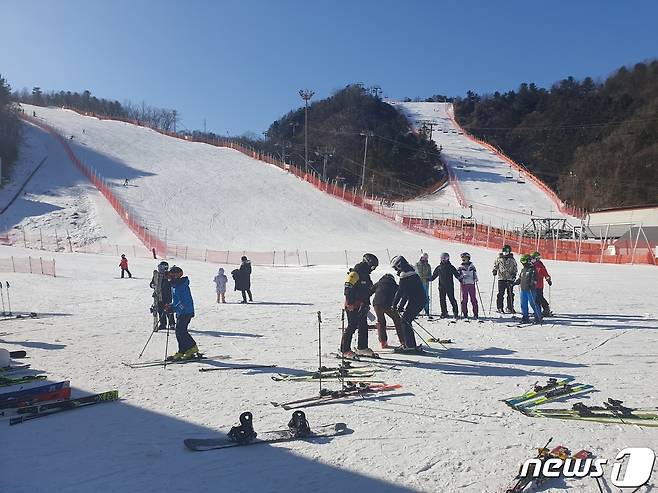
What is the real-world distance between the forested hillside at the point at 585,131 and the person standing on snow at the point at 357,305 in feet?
199

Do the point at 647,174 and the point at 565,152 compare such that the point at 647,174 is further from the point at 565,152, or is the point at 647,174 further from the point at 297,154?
the point at 297,154

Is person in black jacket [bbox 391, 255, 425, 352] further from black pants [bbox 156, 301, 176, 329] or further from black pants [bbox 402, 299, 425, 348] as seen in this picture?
black pants [bbox 156, 301, 176, 329]

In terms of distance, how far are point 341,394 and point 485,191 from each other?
5899cm

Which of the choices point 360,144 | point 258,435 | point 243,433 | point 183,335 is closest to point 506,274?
point 183,335

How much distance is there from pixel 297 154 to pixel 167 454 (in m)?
86.0

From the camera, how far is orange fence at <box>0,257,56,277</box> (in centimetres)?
2152

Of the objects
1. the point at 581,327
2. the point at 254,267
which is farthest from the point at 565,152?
the point at 581,327

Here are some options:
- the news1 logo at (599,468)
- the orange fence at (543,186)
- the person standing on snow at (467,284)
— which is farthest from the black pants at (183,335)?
the orange fence at (543,186)

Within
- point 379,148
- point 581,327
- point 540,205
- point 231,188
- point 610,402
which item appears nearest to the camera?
point 610,402

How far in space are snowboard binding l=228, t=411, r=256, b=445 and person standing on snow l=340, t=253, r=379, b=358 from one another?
11.1ft

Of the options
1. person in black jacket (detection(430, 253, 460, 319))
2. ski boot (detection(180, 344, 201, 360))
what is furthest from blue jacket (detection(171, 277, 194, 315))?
person in black jacket (detection(430, 253, 460, 319))

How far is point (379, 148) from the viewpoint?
272 ft

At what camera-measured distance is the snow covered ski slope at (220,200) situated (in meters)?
33.3

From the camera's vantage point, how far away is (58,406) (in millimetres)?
6086
